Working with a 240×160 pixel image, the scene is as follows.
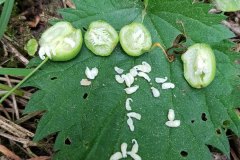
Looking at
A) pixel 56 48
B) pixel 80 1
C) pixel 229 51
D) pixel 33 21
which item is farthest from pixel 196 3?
pixel 33 21

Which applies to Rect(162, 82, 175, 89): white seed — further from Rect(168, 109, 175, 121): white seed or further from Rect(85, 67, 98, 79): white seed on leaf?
Rect(85, 67, 98, 79): white seed on leaf

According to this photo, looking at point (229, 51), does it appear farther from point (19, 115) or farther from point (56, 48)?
point (19, 115)

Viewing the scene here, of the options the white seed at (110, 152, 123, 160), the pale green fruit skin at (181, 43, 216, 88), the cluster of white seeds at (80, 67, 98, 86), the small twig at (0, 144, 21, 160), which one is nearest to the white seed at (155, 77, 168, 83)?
the pale green fruit skin at (181, 43, 216, 88)

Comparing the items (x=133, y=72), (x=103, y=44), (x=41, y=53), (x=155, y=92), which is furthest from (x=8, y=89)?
(x=155, y=92)

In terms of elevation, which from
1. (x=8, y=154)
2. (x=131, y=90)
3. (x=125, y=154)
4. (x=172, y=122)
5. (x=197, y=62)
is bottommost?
(x=8, y=154)

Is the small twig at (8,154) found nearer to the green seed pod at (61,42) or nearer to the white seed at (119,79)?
the green seed pod at (61,42)

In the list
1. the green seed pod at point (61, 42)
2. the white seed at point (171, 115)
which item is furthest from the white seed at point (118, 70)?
the white seed at point (171, 115)

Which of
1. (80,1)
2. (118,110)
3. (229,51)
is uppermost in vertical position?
(80,1)

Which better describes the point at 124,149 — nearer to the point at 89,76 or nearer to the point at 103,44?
the point at 89,76
